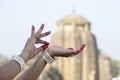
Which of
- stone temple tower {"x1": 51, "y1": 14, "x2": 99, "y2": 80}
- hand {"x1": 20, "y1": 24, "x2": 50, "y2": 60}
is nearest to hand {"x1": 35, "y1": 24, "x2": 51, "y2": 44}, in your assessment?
hand {"x1": 20, "y1": 24, "x2": 50, "y2": 60}

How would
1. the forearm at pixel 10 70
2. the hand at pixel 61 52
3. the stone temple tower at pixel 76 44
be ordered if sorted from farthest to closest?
the stone temple tower at pixel 76 44 < the hand at pixel 61 52 < the forearm at pixel 10 70

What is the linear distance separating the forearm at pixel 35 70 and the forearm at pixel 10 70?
0.47 feet

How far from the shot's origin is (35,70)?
173 cm

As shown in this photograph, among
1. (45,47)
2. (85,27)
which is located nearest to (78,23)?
(85,27)

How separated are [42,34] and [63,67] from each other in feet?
89.0

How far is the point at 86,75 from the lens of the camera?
29.7 m

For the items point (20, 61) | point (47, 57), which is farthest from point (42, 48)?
point (20, 61)

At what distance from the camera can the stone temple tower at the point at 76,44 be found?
29203 millimetres

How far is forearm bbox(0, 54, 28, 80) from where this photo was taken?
60.9 inches

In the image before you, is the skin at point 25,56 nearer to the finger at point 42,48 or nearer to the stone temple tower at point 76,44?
the finger at point 42,48

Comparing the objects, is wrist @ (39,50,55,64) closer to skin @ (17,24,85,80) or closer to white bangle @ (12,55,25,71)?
skin @ (17,24,85,80)

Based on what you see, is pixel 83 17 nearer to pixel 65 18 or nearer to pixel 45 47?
pixel 65 18

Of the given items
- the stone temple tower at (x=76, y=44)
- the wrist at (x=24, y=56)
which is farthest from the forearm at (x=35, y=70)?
the stone temple tower at (x=76, y=44)

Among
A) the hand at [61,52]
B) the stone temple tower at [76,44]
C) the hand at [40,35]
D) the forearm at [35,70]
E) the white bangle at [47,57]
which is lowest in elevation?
the stone temple tower at [76,44]
